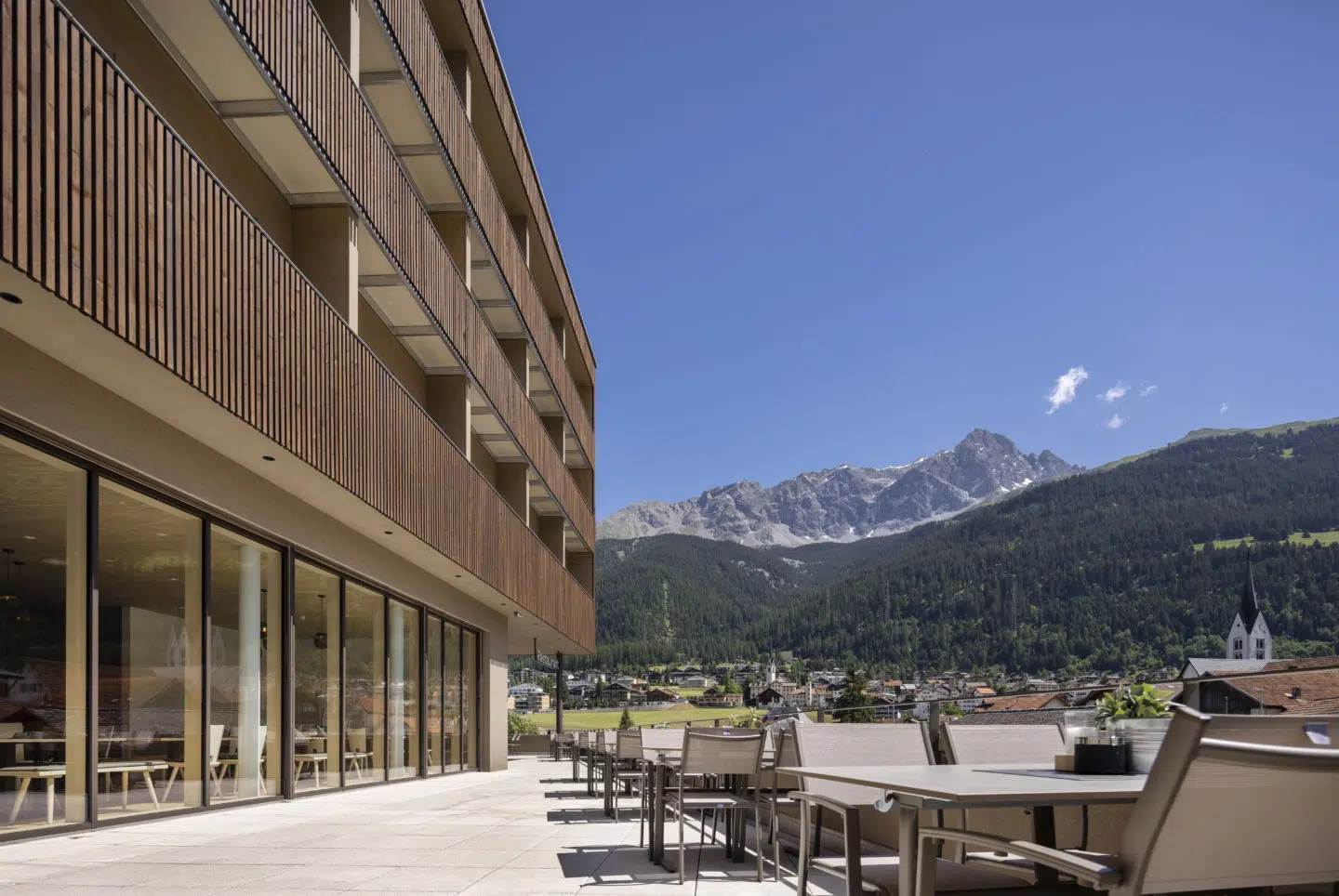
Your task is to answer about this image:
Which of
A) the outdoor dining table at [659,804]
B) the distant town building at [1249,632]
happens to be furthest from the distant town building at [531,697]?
the outdoor dining table at [659,804]

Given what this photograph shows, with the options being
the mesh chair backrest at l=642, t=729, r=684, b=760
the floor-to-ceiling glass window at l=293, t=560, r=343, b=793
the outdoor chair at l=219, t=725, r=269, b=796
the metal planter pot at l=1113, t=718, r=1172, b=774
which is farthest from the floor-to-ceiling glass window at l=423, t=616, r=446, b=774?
the metal planter pot at l=1113, t=718, r=1172, b=774

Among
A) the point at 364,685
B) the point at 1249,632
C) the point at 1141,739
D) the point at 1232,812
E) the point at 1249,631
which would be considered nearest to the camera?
the point at 1232,812

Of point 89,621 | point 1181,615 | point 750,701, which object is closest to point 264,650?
point 89,621

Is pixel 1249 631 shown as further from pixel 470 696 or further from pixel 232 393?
pixel 232 393

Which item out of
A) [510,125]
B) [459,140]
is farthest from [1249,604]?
[459,140]

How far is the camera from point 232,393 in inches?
328

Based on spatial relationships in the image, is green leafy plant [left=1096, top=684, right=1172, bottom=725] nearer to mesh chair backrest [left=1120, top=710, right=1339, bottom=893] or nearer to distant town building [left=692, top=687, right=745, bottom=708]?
mesh chair backrest [left=1120, top=710, right=1339, bottom=893]

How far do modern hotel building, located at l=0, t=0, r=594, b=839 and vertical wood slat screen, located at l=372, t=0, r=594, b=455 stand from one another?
0.09 m

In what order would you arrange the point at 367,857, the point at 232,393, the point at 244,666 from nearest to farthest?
the point at 367,857 < the point at 232,393 < the point at 244,666

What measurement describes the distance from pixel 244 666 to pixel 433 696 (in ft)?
26.0

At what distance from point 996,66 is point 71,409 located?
3434cm

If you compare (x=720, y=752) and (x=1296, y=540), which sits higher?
(x=1296, y=540)

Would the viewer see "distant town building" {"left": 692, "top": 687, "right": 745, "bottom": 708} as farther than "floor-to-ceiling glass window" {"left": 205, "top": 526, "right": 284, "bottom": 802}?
Yes

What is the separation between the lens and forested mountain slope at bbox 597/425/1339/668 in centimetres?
14325
